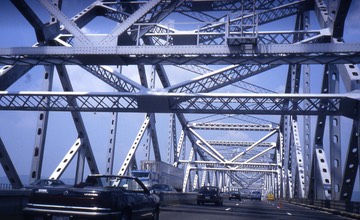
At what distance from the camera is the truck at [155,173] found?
36.4 meters

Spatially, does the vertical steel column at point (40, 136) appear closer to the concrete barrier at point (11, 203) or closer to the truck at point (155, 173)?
the truck at point (155, 173)

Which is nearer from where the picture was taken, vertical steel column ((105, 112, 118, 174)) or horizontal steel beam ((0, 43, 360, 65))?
horizontal steel beam ((0, 43, 360, 65))

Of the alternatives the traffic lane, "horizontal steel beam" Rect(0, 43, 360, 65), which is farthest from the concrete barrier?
"horizontal steel beam" Rect(0, 43, 360, 65)

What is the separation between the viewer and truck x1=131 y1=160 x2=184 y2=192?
36438 millimetres

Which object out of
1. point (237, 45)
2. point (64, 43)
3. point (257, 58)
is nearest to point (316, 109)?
point (257, 58)

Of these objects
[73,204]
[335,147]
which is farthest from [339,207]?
[73,204]

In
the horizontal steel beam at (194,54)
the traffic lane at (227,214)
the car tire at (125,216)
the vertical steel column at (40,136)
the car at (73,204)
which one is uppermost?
the horizontal steel beam at (194,54)

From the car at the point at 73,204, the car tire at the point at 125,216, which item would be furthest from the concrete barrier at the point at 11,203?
the car tire at the point at 125,216

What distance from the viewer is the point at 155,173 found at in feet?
127

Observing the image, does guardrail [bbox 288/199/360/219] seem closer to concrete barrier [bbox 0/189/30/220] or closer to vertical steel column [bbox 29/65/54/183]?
concrete barrier [bbox 0/189/30/220]

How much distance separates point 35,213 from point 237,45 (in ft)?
40.1

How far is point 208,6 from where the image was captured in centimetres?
2547

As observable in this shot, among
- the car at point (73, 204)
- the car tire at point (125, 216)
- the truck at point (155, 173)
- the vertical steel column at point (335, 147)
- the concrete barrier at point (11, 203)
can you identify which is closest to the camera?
the car at point (73, 204)

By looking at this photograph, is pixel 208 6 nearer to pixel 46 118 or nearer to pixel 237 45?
pixel 237 45
